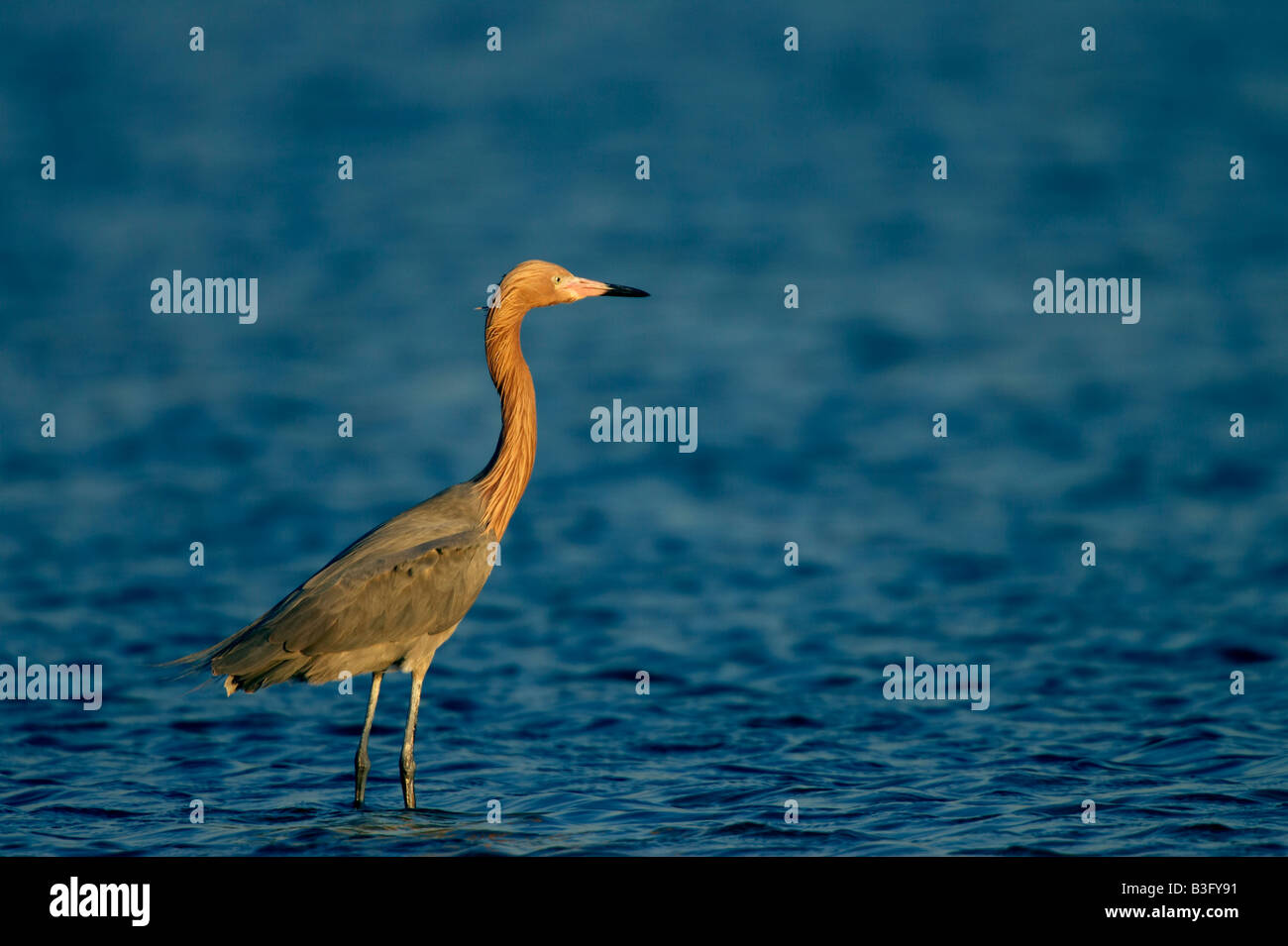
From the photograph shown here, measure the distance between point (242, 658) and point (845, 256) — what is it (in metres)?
16.3

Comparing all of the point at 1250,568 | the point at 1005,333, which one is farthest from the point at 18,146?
the point at 1250,568

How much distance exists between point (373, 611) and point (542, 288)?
9.19 ft

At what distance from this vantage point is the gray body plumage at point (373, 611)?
10523 mm

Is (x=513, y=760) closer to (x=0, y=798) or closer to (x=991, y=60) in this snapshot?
(x=0, y=798)

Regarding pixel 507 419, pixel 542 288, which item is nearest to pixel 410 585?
pixel 507 419

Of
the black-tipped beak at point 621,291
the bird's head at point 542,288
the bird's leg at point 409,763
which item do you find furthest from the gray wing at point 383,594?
the black-tipped beak at point 621,291

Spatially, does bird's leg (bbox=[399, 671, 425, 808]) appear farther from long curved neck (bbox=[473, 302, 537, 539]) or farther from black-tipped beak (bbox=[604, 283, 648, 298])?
black-tipped beak (bbox=[604, 283, 648, 298])

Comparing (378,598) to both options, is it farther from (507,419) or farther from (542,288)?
(542,288)

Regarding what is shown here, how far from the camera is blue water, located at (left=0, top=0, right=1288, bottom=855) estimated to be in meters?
11.6

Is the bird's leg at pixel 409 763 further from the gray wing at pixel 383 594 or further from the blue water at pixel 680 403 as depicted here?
the gray wing at pixel 383 594

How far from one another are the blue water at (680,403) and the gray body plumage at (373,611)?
1.04 metres

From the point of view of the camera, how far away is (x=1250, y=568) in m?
16.8

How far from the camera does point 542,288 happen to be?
11.7 meters

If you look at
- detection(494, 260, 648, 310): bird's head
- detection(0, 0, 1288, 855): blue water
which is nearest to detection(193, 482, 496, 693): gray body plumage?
detection(0, 0, 1288, 855): blue water
